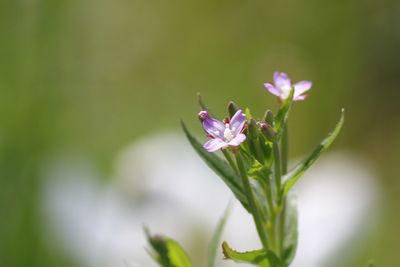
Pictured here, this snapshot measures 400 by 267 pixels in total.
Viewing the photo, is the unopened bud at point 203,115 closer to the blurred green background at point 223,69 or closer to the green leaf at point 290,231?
the green leaf at point 290,231

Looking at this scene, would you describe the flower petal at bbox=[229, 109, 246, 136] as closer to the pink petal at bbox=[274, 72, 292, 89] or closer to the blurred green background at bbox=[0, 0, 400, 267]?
the pink petal at bbox=[274, 72, 292, 89]

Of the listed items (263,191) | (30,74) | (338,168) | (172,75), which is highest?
(30,74)

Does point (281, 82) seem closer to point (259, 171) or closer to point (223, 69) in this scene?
point (259, 171)

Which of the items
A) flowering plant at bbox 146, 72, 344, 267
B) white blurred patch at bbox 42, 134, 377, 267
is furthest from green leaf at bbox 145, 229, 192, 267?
white blurred patch at bbox 42, 134, 377, 267

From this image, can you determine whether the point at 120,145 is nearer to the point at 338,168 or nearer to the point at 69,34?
the point at 69,34

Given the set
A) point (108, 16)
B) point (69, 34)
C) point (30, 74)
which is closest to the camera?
point (30, 74)

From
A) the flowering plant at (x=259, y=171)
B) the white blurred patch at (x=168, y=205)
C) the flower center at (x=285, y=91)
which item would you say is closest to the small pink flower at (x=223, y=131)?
the flowering plant at (x=259, y=171)

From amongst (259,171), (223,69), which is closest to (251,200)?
(259,171)

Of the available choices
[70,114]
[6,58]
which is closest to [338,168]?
[70,114]
